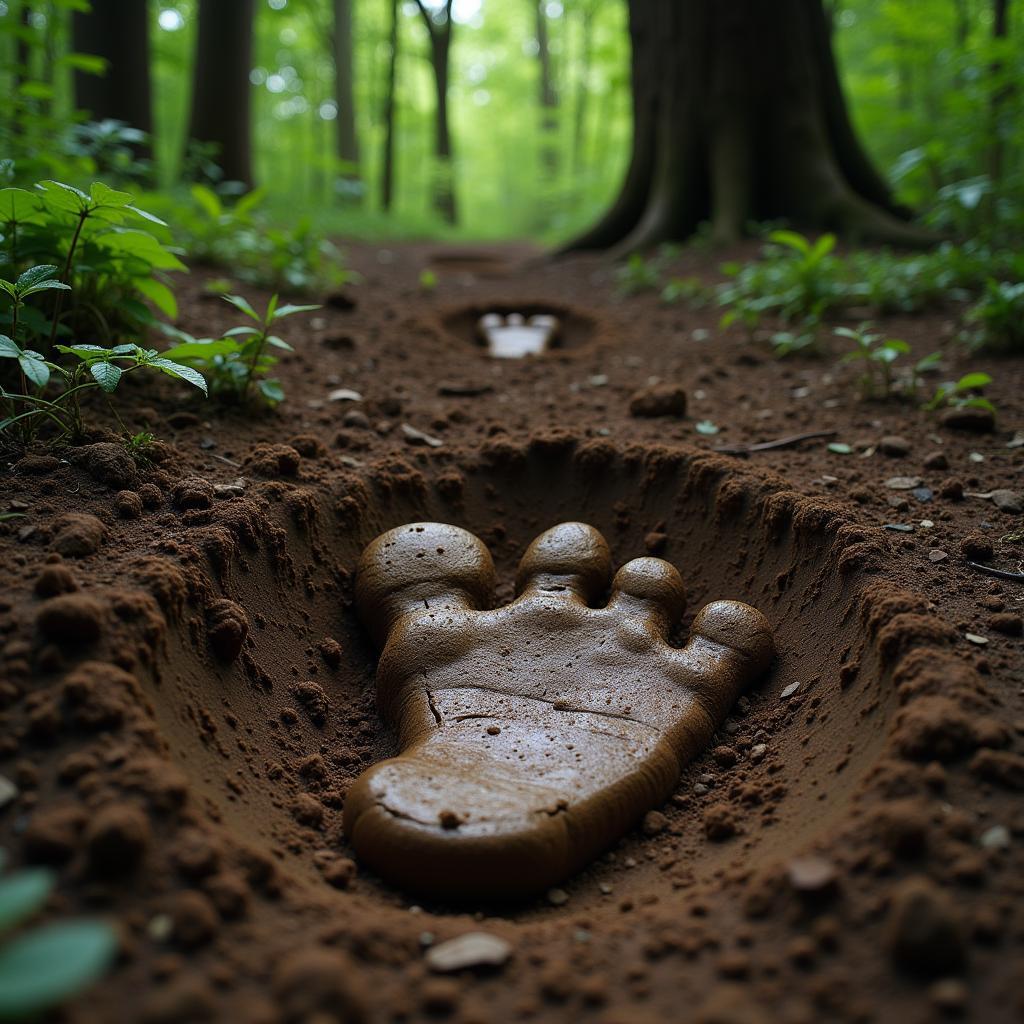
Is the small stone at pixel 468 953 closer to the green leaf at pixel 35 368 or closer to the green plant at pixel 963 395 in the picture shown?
the green leaf at pixel 35 368

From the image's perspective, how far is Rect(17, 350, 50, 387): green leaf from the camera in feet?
5.99

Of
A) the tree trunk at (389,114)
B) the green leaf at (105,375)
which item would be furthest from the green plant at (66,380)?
the tree trunk at (389,114)

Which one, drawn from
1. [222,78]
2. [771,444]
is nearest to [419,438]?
[771,444]

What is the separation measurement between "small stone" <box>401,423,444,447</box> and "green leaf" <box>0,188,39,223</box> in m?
1.37

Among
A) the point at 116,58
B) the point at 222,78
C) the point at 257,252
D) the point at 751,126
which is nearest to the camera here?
the point at 257,252

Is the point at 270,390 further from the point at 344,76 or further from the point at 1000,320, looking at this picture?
the point at 344,76

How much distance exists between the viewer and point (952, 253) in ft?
13.5

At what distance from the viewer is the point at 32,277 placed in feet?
7.00

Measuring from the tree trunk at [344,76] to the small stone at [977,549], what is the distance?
13853 mm

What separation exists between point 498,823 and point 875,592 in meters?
1.10

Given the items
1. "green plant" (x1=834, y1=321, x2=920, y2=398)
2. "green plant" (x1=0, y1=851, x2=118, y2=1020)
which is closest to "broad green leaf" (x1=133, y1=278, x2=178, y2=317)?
"green plant" (x1=0, y1=851, x2=118, y2=1020)

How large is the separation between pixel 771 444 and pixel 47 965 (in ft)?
8.42

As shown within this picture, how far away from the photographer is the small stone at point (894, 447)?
8.89 ft

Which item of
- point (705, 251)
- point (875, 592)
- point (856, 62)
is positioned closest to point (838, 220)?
point (705, 251)
